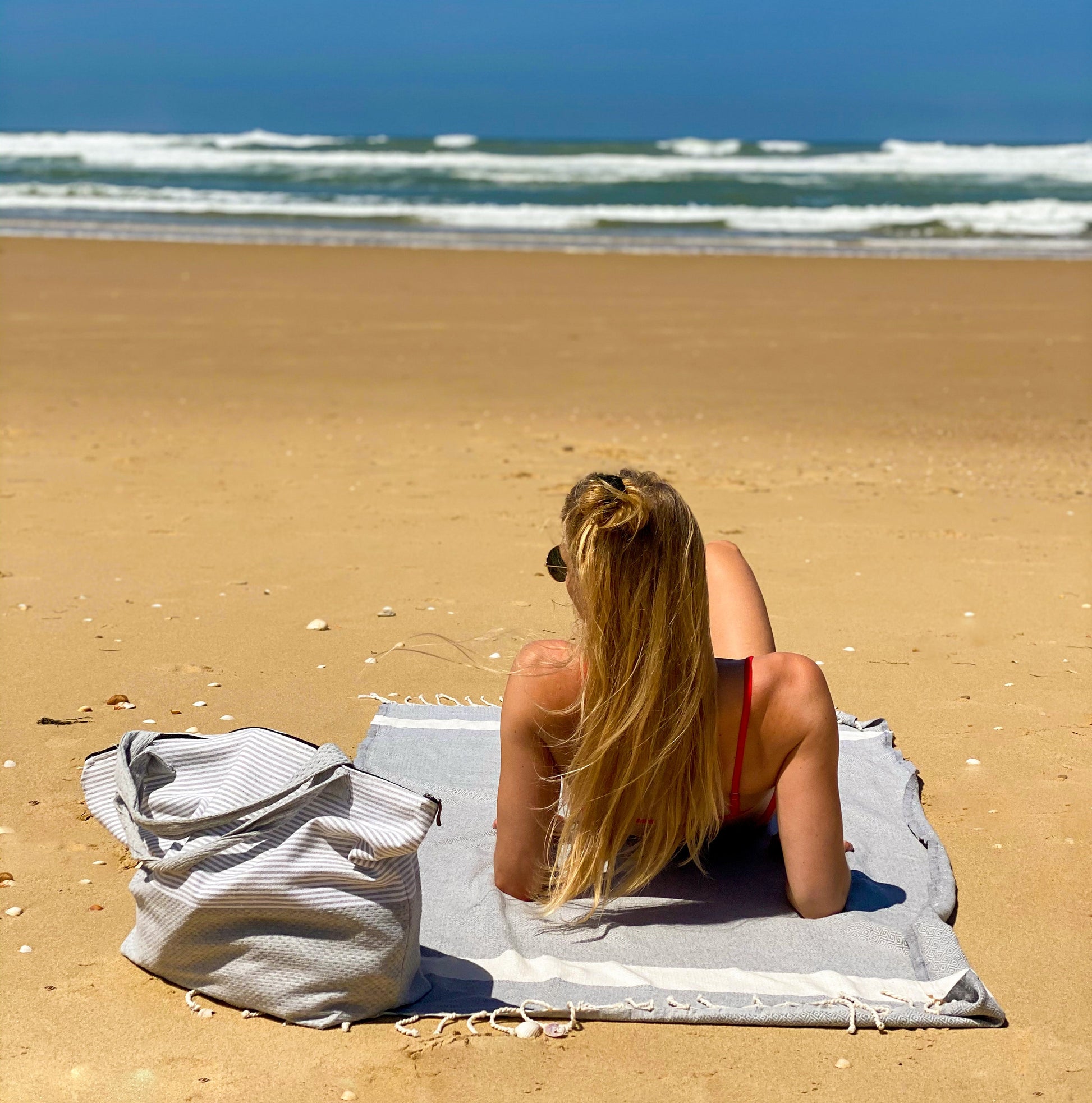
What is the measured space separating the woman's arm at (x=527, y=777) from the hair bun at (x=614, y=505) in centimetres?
37

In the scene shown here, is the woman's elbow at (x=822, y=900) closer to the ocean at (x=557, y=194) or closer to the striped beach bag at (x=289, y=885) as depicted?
the striped beach bag at (x=289, y=885)

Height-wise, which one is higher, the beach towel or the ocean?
the ocean

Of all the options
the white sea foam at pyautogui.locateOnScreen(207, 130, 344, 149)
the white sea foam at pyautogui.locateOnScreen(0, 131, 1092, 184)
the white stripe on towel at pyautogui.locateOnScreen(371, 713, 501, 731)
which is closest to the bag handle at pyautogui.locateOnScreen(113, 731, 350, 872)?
the white stripe on towel at pyautogui.locateOnScreen(371, 713, 501, 731)

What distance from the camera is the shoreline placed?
18484 millimetres

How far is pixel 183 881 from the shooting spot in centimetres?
238

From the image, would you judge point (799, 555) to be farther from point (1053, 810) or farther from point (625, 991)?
point (625, 991)

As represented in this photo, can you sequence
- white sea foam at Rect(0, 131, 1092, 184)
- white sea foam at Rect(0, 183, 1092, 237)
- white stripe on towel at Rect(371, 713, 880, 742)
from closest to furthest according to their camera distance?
1. white stripe on towel at Rect(371, 713, 880, 742)
2. white sea foam at Rect(0, 183, 1092, 237)
3. white sea foam at Rect(0, 131, 1092, 184)

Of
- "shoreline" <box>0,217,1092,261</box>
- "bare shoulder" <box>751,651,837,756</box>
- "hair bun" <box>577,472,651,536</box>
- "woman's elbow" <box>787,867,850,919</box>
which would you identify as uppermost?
"shoreline" <box>0,217,1092,261</box>

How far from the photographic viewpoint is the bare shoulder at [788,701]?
2.68 meters

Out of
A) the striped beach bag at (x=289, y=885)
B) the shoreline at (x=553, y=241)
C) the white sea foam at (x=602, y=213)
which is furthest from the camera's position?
the white sea foam at (x=602, y=213)

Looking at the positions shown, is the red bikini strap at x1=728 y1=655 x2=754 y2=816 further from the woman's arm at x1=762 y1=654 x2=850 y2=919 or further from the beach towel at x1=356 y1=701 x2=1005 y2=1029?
the beach towel at x1=356 y1=701 x2=1005 y2=1029

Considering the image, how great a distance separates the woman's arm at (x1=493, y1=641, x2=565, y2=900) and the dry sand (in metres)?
0.48

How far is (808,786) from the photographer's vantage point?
2705 mm

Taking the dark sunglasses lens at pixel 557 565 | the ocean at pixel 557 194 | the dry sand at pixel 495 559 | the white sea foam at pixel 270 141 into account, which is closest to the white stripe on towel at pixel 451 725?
the dry sand at pixel 495 559
